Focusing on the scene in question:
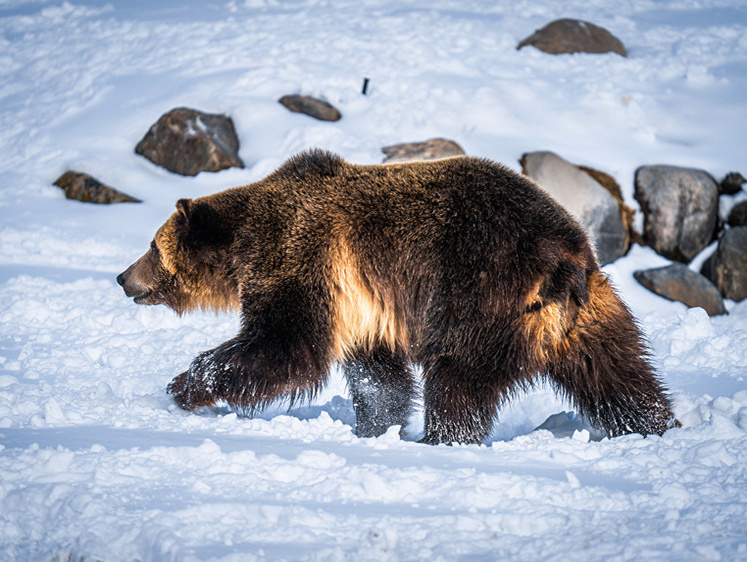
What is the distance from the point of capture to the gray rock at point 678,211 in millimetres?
8898

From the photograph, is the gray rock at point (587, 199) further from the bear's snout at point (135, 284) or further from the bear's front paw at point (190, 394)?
the bear's front paw at point (190, 394)

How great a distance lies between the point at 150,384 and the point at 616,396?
2.93 metres

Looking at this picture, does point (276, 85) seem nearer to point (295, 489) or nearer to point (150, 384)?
point (150, 384)

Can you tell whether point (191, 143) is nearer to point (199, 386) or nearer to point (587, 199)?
point (587, 199)

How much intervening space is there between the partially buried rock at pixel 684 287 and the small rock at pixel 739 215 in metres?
1.14

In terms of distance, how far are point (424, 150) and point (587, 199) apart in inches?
81.7

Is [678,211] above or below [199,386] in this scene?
below

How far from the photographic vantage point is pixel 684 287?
8.20 m

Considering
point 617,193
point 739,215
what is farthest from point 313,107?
point 739,215

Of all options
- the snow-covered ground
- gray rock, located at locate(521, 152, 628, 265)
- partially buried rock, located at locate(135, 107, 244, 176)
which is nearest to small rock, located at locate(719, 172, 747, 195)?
the snow-covered ground

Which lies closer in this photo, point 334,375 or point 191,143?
point 334,375

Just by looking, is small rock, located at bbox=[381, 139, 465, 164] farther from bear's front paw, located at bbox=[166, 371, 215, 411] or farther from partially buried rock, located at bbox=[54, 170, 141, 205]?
bear's front paw, located at bbox=[166, 371, 215, 411]

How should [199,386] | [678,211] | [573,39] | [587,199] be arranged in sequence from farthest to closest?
[573,39] < [678,211] < [587,199] < [199,386]

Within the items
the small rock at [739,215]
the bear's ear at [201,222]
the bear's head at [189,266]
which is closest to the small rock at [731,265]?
the small rock at [739,215]
